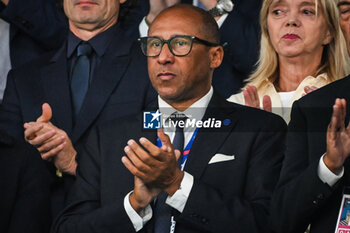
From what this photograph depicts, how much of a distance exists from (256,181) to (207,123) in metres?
0.39

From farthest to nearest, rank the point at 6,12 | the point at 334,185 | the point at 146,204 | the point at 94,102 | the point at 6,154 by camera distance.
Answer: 1. the point at 6,12
2. the point at 94,102
3. the point at 6,154
4. the point at 146,204
5. the point at 334,185

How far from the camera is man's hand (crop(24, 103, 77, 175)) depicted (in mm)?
4359

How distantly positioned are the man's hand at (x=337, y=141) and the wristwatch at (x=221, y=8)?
1527mm

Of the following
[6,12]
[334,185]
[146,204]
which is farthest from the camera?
[6,12]

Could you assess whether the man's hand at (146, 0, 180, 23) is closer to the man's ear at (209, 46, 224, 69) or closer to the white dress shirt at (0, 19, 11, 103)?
the man's ear at (209, 46, 224, 69)

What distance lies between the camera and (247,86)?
445 cm

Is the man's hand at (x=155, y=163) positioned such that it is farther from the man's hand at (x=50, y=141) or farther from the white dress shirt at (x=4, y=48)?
the white dress shirt at (x=4, y=48)

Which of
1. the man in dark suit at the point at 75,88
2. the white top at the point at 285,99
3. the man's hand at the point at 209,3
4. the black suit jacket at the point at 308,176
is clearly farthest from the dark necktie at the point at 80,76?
the black suit jacket at the point at 308,176

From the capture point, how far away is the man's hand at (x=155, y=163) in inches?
142

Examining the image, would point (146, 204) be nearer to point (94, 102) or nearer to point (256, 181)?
point (256, 181)

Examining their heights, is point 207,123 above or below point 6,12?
below

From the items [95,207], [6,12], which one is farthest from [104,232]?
[6,12]

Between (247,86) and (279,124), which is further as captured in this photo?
(247,86)

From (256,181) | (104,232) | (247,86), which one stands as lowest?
(104,232)
